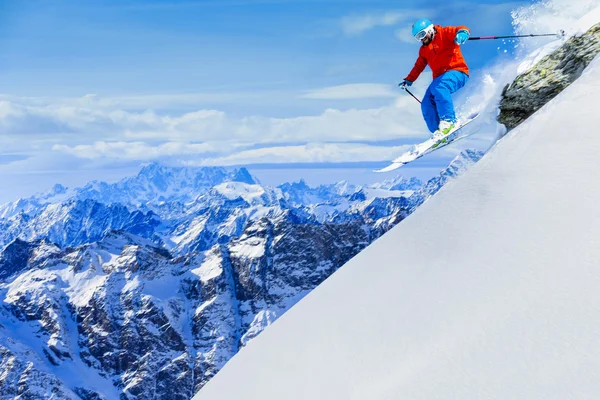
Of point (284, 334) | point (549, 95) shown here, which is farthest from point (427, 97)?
point (284, 334)

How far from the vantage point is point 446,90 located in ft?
47.1

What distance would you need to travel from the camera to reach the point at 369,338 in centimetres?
525

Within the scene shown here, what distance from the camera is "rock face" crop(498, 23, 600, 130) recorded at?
34.3 feet

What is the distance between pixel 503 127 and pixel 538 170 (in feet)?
22.5

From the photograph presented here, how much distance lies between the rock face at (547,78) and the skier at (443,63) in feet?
7.41

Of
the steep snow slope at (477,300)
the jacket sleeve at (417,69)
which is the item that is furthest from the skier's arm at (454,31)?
the steep snow slope at (477,300)

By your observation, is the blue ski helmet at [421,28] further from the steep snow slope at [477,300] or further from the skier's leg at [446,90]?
the steep snow slope at [477,300]

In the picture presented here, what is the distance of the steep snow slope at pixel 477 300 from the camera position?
13.3ft

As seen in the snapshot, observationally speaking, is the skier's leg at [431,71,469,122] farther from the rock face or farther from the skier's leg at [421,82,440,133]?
the rock face

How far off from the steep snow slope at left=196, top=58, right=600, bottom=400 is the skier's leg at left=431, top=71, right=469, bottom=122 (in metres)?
7.09

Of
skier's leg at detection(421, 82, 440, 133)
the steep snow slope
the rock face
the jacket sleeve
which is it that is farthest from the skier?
the steep snow slope

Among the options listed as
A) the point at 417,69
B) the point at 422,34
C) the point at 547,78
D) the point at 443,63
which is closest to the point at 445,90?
the point at 443,63

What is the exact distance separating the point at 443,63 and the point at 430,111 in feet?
4.64

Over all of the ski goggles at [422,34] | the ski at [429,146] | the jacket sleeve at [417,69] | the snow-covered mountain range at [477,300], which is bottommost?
the snow-covered mountain range at [477,300]
